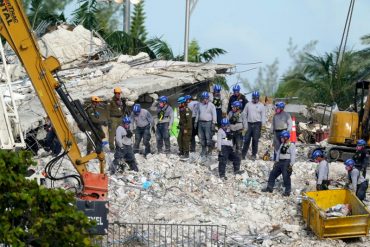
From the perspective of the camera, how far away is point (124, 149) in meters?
24.8

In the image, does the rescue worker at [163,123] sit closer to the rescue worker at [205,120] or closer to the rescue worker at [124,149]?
the rescue worker at [205,120]

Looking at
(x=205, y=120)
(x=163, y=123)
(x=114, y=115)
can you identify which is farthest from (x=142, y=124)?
Result: (x=205, y=120)

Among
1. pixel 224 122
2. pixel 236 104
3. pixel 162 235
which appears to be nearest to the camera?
pixel 162 235

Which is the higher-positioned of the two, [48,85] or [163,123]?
[48,85]

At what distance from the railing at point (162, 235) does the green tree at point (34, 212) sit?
749cm

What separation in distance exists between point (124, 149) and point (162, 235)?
362 cm

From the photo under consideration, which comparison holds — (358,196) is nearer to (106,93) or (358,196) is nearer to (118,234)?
(118,234)

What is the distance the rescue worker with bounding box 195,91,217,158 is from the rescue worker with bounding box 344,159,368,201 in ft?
13.2


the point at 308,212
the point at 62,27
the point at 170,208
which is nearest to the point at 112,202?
the point at 170,208

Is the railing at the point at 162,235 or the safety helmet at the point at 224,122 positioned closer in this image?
the railing at the point at 162,235

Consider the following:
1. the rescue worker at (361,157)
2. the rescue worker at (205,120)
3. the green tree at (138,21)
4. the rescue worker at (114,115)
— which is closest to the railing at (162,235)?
the rescue worker at (361,157)

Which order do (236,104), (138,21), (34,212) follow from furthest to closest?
(138,21)
(236,104)
(34,212)

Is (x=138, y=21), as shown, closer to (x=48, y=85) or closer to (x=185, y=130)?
(x=185, y=130)

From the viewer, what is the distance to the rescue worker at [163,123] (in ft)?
88.1
